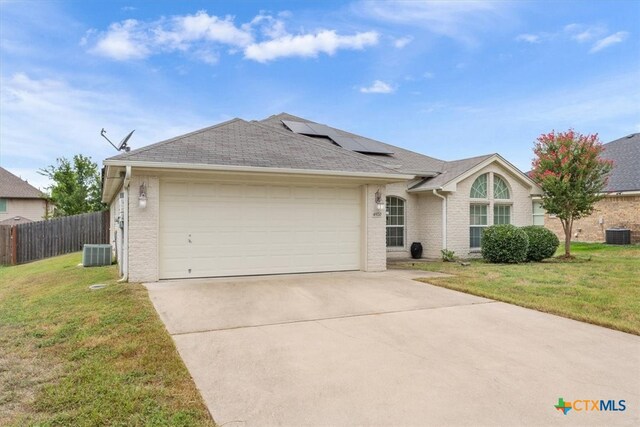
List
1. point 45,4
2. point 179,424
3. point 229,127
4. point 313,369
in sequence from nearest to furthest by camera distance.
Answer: point 179,424 → point 313,369 → point 45,4 → point 229,127

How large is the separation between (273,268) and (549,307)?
5786 mm


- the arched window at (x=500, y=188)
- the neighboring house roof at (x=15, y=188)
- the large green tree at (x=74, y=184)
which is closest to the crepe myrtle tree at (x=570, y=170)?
the arched window at (x=500, y=188)

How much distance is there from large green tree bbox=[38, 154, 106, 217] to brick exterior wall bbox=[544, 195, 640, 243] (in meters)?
25.9

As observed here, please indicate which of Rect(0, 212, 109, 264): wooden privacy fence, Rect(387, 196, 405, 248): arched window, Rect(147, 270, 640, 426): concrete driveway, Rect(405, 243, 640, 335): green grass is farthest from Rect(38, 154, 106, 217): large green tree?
Rect(405, 243, 640, 335): green grass

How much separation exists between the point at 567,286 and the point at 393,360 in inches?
244

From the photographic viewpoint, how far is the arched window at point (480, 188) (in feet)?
49.0

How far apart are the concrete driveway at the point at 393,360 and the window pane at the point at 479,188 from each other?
8339 mm

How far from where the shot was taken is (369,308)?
21.8 feet

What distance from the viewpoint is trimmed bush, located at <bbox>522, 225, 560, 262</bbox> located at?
13586 millimetres

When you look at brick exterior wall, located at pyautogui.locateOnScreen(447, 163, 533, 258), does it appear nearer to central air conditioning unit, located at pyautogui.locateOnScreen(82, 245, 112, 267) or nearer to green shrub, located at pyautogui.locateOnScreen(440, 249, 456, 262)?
green shrub, located at pyautogui.locateOnScreen(440, 249, 456, 262)

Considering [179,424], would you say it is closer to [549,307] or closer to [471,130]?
[549,307]

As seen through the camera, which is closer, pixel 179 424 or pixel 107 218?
pixel 179 424

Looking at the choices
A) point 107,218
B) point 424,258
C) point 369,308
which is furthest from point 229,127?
point 107,218

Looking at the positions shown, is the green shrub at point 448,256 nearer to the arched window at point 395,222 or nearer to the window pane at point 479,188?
the arched window at point 395,222
